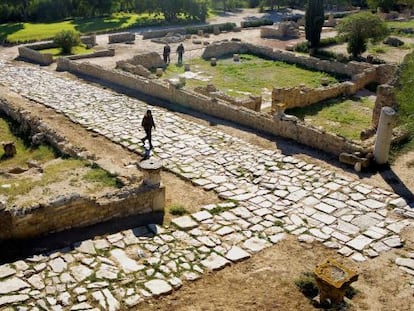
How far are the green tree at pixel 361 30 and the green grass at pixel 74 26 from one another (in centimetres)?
2128

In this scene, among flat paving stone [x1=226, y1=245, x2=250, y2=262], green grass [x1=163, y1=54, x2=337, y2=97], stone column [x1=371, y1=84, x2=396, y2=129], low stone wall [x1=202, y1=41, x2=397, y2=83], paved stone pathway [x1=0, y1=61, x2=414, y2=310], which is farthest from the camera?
low stone wall [x1=202, y1=41, x2=397, y2=83]

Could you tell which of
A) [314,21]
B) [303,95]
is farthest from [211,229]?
[314,21]

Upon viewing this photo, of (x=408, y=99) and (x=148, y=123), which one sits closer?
(x=408, y=99)

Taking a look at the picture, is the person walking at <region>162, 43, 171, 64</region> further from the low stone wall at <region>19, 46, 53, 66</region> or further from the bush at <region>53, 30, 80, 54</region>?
the bush at <region>53, 30, 80, 54</region>

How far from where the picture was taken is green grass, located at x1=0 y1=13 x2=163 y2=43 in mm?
40500

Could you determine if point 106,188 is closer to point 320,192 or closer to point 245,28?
point 320,192

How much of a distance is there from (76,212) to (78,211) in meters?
0.05

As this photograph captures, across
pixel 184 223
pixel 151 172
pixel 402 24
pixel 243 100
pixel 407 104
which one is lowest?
pixel 184 223

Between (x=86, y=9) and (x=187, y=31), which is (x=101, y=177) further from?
(x=86, y=9)

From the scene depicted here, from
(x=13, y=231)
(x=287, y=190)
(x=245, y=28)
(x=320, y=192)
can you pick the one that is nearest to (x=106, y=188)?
(x=13, y=231)

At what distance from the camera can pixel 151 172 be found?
11891 mm

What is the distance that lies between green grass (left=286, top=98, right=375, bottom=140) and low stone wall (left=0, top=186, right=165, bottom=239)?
996 centimetres

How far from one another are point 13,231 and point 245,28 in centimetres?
3991

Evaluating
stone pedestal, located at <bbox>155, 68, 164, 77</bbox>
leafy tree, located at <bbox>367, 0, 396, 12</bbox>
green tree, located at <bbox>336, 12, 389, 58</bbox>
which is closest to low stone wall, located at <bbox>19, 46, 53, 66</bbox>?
stone pedestal, located at <bbox>155, 68, 164, 77</bbox>
